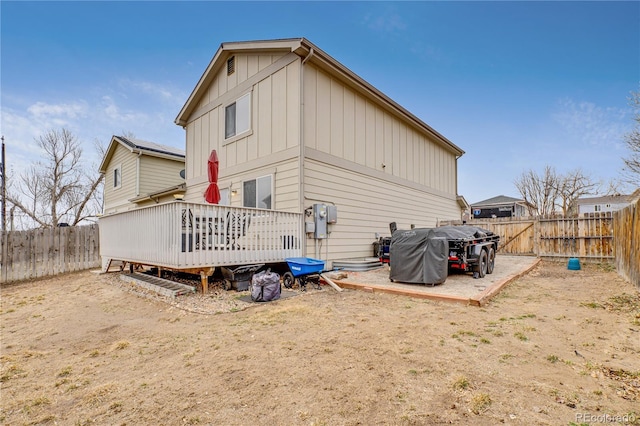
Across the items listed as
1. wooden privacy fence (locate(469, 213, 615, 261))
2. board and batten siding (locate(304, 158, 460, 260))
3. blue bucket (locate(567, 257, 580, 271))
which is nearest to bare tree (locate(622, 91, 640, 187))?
wooden privacy fence (locate(469, 213, 615, 261))

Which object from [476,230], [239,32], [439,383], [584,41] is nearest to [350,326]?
[439,383]

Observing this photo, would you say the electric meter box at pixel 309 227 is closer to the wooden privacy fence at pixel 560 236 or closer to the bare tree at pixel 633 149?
the wooden privacy fence at pixel 560 236

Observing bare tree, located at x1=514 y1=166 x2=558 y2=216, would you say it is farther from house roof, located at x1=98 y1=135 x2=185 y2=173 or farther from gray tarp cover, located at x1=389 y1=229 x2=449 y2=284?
house roof, located at x1=98 y1=135 x2=185 y2=173

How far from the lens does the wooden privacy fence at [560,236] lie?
11250mm

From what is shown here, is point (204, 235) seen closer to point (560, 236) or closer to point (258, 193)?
point (258, 193)

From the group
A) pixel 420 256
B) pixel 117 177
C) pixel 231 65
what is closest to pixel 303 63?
pixel 231 65

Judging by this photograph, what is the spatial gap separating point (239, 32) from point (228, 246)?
12270 mm

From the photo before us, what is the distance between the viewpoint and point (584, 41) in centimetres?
1373

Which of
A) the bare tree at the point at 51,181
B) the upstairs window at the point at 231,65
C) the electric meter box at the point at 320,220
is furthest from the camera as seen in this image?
the bare tree at the point at 51,181

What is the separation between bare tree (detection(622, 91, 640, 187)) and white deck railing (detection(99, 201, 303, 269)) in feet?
42.8

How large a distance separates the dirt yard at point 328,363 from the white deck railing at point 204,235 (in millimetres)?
999

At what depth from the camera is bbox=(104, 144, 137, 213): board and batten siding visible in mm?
16263

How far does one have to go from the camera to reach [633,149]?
12.9 metres

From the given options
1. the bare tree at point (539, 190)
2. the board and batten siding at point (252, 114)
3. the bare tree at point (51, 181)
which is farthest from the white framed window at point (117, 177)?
the bare tree at point (539, 190)
